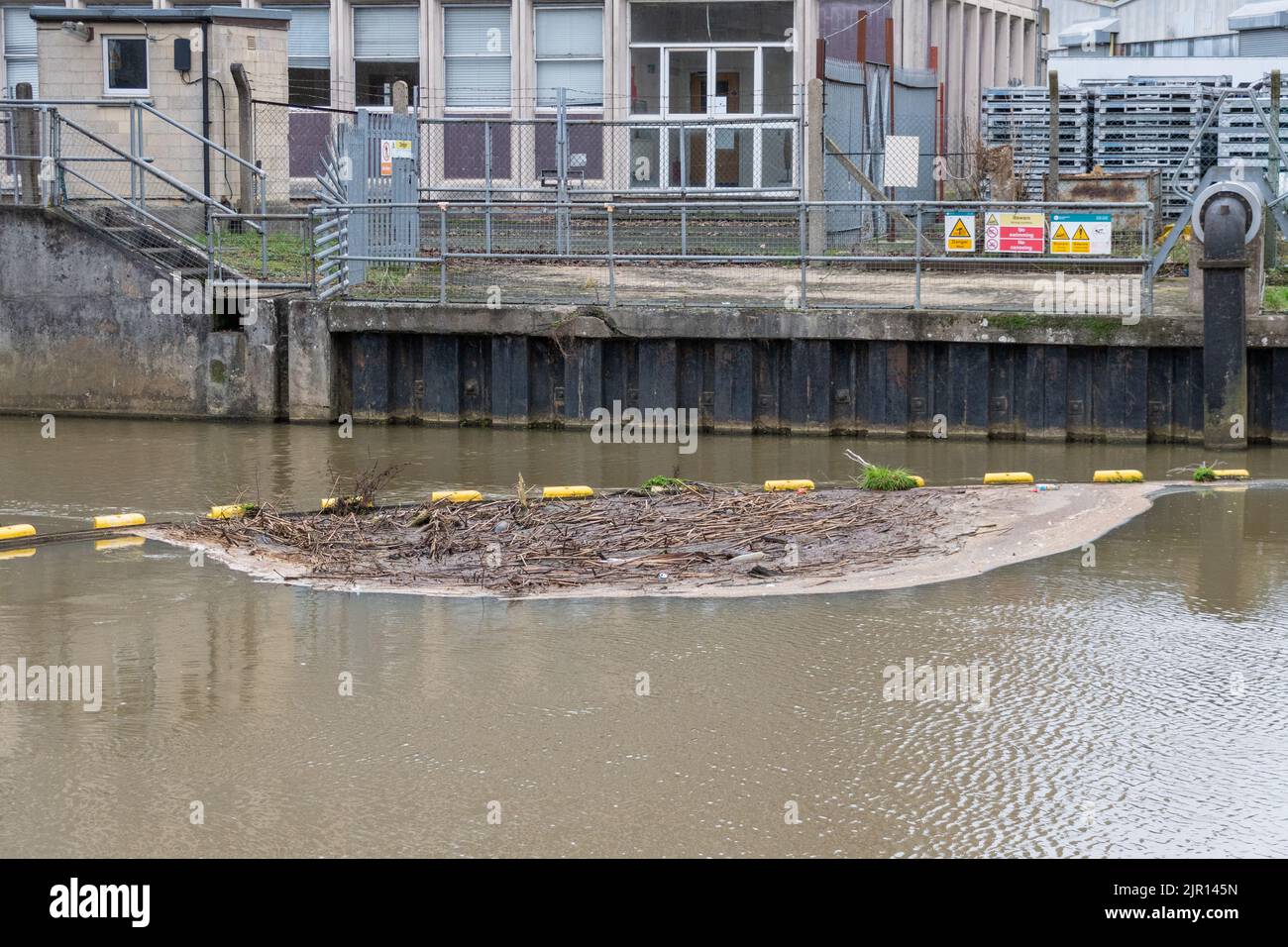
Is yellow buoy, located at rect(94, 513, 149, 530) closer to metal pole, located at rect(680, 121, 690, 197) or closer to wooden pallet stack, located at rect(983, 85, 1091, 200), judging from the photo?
metal pole, located at rect(680, 121, 690, 197)

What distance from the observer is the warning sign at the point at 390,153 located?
69.8ft

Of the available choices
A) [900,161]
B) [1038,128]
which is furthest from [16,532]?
[1038,128]

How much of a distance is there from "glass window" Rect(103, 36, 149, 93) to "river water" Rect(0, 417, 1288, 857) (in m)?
Result: 13.9

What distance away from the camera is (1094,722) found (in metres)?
7.56

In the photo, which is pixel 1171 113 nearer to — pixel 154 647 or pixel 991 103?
pixel 991 103

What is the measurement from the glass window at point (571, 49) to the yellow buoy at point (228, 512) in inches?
700

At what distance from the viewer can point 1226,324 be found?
15.7 metres

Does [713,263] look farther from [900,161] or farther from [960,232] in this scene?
[900,161]

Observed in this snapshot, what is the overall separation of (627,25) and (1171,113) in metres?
9.41

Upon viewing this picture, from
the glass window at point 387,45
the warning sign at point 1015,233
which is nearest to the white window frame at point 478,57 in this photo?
the glass window at point 387,45

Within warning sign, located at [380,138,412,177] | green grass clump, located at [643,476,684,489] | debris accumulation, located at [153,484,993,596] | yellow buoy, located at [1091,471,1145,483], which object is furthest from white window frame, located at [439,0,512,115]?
debris accumulation, located at [153,484,993,596]

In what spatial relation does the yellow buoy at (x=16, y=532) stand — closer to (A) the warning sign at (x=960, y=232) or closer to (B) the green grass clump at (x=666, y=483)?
(B) the green grass clump at (x=666, y=483)

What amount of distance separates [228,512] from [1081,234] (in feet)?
33.8

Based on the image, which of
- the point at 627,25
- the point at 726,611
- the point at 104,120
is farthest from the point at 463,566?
the point at 627,25
